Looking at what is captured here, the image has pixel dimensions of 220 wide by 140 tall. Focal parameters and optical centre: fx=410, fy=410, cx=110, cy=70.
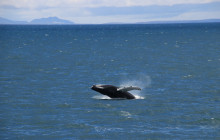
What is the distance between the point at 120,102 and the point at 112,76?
19639 mm

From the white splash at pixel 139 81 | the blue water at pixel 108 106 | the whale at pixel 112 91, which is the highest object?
the whale at pixel 112 91

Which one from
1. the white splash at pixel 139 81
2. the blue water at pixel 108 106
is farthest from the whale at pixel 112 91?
the white splash at pixel 139 81

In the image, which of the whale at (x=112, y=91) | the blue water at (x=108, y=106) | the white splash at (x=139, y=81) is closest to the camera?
the blue water at (x=108, y=106)

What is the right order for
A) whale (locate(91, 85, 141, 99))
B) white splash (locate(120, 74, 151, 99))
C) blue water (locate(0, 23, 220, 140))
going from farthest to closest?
1. white splash (locate(120, 74, 151, 99))
2. whale (locate(91, 85, 141, 99))
3. blue water (locate(0, 23, 220, 140))

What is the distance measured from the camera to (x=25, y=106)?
3919 centimetres

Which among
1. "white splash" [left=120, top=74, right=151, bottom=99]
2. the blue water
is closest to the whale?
the blue water

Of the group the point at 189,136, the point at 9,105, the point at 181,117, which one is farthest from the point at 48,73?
the point at 189,136

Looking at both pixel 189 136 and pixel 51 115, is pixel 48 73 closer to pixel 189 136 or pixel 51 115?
pixel 51 115

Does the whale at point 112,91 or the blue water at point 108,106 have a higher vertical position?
the whale at point 112,91

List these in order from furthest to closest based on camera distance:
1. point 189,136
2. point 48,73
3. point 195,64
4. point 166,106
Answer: point 195,64, point 48,73, point 166,106, point 189,136

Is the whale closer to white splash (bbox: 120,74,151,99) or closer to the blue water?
the blue water

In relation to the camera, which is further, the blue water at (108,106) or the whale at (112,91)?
the whale at (112,91)

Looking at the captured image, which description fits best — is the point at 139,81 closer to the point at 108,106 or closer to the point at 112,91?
the point at 112,91

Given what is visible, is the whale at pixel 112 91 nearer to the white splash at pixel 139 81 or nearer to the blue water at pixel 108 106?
the blue water at pixel 108 106
